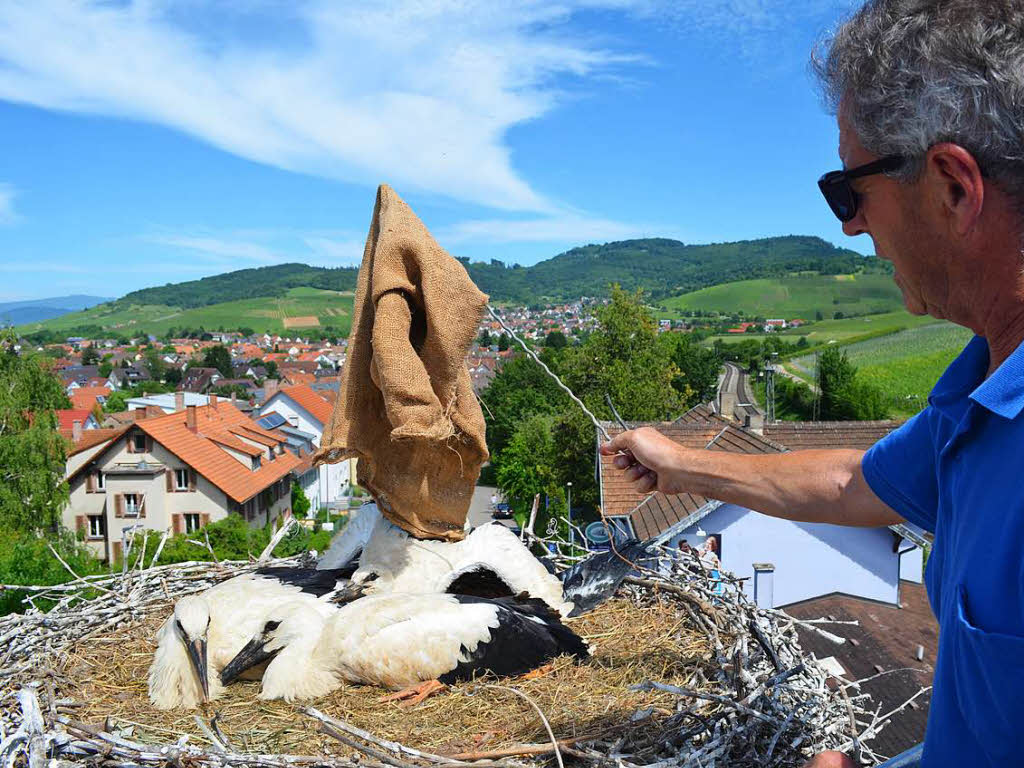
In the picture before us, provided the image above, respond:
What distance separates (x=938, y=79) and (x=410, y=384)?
2.80m

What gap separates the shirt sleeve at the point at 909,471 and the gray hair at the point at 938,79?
781 mm

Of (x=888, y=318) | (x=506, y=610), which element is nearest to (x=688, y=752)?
(x=506, y=610)

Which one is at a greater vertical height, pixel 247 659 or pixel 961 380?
pixel 961 380

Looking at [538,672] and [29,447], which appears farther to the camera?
[29,447]

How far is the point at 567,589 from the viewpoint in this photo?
457 centimetres

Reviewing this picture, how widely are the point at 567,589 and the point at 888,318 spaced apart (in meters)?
79.2

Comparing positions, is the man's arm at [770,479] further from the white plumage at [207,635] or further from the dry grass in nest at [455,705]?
the white plumage at [207,635]

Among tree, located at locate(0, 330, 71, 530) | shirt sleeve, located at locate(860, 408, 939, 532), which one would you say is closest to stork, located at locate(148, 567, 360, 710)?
shirt sleeve, located at locate(860, 408, 939, 532)

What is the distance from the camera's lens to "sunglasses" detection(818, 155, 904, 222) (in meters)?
1.62

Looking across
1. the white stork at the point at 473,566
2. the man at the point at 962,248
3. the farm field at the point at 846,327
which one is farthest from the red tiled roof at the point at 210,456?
the farm field at the point at 846,327

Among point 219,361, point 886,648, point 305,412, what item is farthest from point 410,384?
point 219,361

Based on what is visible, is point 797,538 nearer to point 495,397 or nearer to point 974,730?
point 974,730

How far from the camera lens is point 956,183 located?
1457 millimetres

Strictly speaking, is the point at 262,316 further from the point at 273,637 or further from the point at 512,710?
the point at 512,710
